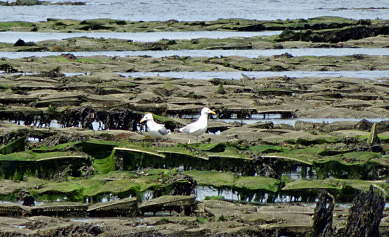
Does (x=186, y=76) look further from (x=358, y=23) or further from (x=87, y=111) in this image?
(x=358, y=23)

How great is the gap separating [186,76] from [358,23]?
19.3 metres

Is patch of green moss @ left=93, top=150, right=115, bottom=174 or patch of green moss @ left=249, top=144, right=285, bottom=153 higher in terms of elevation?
patch of green moss @ left=249, top=144, right=285, bottom=153

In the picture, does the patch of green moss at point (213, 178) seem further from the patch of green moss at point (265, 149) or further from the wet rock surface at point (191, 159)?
the patch of green moss at point (265, 149)

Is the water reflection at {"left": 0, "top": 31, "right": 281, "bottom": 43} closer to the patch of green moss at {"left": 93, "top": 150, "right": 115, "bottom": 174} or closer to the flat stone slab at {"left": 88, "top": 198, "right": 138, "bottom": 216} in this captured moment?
the patch of green moss at {"left": 93, "top": 150, "right": 115, "bottom": 174}

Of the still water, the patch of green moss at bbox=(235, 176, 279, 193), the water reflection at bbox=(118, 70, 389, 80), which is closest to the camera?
the patch of green moss at bbox=(235, 176, 279, 193)

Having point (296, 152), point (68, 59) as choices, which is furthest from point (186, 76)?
point (296, 152)

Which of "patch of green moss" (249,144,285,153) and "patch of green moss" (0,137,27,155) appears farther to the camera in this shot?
"patch of green moss" (249,144,285,153)

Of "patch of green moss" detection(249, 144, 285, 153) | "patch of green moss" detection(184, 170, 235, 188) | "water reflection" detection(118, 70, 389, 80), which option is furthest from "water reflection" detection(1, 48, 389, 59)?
"patch of green moss" detection(184, 170, 235, 188)

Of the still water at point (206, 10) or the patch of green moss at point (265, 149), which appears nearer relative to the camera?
the patch of green moss at point (265, 149)

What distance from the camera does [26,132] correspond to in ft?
41.4

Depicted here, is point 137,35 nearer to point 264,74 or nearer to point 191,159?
point 264,74

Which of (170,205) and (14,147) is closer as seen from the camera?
(170,205)

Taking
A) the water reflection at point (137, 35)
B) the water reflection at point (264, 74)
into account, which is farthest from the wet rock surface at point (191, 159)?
the water reflection at point (137, 35)

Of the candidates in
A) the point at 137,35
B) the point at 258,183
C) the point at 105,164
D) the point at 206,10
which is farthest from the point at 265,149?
the point at 206,10
